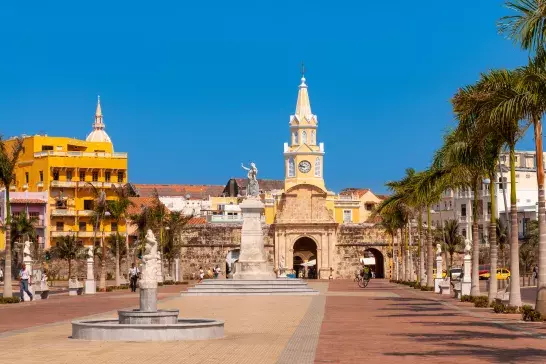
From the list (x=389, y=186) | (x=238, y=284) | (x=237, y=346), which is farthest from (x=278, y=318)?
(x=389, y=186)

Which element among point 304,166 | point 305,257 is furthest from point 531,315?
point 305,257

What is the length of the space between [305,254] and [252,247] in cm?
6648

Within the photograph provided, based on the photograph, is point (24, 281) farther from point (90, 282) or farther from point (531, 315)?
point (531, 315)

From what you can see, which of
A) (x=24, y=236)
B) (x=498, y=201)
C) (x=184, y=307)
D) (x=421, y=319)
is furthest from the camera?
(x=498, y=201)

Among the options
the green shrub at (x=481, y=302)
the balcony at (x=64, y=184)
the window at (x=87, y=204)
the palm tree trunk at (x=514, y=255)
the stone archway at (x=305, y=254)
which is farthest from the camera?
the window at (x=87, y=204)

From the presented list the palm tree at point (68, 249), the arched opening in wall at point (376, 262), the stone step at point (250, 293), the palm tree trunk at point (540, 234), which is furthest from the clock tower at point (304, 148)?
the palm tree trunk at point (540, 234)

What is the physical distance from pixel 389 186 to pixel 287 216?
129ft

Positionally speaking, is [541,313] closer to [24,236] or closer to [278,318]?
[278,318]

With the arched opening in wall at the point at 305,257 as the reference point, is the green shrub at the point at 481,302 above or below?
below

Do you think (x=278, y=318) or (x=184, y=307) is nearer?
(x=278, y=318)

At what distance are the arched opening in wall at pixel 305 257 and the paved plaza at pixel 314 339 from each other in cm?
7544

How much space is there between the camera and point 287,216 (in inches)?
4390

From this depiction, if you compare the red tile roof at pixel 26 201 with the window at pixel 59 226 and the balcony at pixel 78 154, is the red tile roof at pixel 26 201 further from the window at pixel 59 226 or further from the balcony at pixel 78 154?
the balcony at pixel 78 154

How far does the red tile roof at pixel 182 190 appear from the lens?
534 ft
